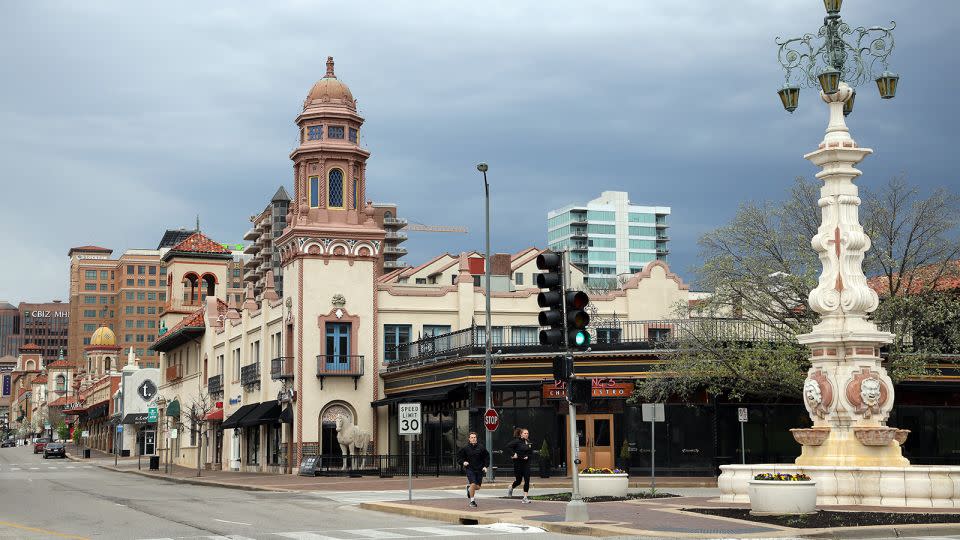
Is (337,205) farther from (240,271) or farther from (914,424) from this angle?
(240,271)

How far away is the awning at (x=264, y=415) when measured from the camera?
5372 cm

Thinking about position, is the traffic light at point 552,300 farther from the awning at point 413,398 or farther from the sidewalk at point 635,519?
the awning at point 413,398

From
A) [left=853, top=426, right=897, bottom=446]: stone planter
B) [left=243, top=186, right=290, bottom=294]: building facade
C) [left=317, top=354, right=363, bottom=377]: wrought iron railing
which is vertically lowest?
[left=853, top=426, right=897, bottom=446]: stone planter

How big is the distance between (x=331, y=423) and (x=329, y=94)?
1481 cm

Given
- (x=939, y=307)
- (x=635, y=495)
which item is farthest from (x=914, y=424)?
(x=635, y=495)

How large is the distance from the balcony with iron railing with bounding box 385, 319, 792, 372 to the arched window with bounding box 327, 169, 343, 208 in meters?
6.97

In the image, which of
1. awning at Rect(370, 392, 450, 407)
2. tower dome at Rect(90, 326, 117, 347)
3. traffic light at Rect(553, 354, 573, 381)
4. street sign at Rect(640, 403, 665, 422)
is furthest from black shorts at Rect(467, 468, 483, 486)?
tower dome at Rect(90, 326, 117, 347)

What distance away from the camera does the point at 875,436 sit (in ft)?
80.8

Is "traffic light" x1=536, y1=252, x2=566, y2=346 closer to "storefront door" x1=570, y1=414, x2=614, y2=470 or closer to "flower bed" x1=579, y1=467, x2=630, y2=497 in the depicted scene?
"flower bed" x1=579, y1=467, x2=630, y2=497

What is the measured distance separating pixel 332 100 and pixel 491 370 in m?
16.8

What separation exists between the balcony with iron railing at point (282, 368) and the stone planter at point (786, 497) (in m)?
33.7

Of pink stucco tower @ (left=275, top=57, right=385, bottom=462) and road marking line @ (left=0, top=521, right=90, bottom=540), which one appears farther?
pink stucco tower @ (left=275, top=57, right=385, bottom=462)

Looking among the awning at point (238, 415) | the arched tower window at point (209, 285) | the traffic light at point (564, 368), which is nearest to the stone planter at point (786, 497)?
the traffic light at point (564, 368)

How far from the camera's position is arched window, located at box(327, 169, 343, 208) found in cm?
5341
